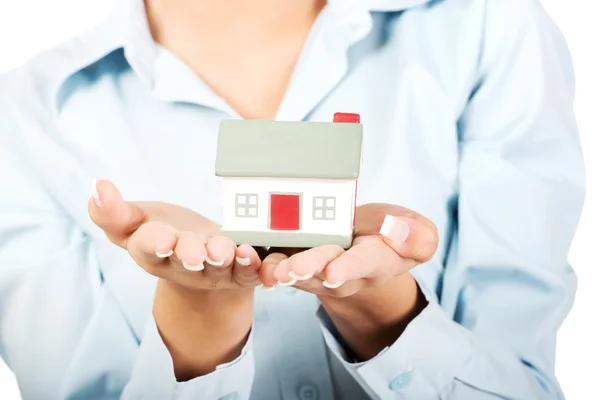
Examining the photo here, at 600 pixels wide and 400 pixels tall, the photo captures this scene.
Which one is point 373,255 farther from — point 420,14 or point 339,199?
point 420,14

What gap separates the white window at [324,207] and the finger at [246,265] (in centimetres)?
7

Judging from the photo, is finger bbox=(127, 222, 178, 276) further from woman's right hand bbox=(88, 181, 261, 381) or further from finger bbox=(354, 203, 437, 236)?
finger bbox=(354, 203, 437, 236)

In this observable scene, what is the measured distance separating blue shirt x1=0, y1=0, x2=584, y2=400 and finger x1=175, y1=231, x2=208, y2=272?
0.78 feet

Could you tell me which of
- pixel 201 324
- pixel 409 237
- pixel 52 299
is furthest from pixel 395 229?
pixel 52 299

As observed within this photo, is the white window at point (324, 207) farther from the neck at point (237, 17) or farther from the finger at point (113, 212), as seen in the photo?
the neck at point (237, 17)

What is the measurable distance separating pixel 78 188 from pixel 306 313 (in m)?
0.26

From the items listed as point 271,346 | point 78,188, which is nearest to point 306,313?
point 271,346

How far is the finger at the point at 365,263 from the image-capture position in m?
0.39

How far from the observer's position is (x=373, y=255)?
1.36ft

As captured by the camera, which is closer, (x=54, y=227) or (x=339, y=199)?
(x=339, y=199)

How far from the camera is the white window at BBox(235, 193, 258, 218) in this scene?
0.49 m

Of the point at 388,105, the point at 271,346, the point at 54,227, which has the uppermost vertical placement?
the point at 388,105

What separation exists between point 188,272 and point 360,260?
0.35 feet

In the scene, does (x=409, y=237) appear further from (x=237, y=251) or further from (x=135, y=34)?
(x=135, y=34)
